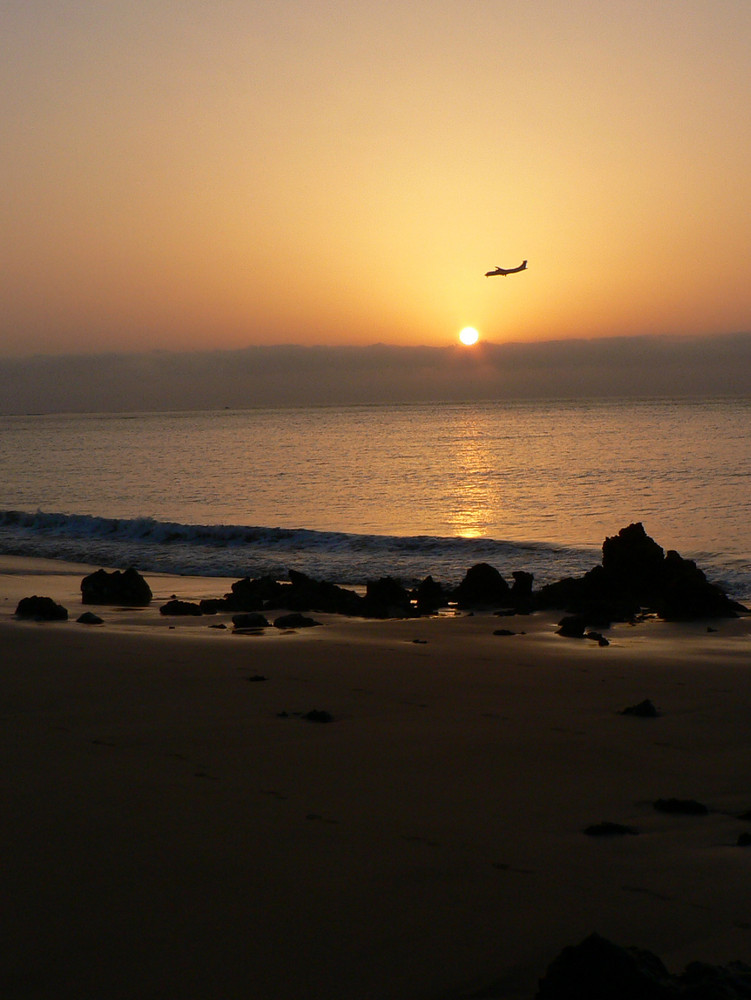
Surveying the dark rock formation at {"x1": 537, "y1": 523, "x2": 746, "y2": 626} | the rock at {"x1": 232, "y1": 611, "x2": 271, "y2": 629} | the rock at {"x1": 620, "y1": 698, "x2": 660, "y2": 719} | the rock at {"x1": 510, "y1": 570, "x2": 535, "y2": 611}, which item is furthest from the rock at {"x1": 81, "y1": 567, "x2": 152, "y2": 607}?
the rock at {"x1": 620, "y1": 698, "x2": 660, "y2": 719}

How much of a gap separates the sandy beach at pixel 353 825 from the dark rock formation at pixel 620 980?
38cm

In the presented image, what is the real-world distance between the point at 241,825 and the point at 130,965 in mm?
1321

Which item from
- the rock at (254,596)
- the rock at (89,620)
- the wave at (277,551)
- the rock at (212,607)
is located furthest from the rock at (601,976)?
the wave at (277,551)

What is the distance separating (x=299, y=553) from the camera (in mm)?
23750

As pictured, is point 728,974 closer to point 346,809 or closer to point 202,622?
point 346,809

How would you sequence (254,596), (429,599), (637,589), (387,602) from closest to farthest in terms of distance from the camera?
1. (387,602)
2. (254,596)
3. (637,589)
4. (429,599)

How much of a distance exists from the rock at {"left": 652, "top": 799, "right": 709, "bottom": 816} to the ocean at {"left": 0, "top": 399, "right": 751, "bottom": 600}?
1272cm

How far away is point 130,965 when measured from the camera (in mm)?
3561

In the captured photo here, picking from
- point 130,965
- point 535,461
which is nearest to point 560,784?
point 130,965

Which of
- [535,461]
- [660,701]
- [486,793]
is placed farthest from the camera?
[535,461]

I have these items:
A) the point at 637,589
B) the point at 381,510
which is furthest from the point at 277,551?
the point at 637,589

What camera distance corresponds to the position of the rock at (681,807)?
525 centimetres

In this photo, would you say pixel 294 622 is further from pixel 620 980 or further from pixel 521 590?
pixel 620 980

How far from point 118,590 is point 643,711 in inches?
397
